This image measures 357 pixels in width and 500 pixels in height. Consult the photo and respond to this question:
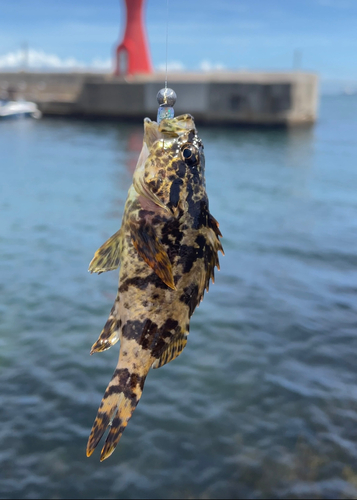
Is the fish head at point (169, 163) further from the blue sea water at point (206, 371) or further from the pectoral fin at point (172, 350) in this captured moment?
the blue sea water at point (206, 371)

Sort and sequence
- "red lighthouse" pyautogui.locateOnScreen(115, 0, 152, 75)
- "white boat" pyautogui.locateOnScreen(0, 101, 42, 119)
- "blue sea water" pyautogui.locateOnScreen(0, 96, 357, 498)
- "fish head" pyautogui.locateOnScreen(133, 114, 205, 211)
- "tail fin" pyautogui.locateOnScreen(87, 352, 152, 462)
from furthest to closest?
"red lighthouse" pyautogui.locateOnScreen(115, 0, 152, 75) < "white boat" pyautogui.locateOnScreen(0, 101, 42, 119) < "blue sea water" pyautogui.locateOnScreen(0, 96, 357, 498) < "fish head" pyautogui.locateOnScreen(133, 114, 205, 211) < "tail fin" pyautogui.locateOnScreen(87, 352, 152, 462)

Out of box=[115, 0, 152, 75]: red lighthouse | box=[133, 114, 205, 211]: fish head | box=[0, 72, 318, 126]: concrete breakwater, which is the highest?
box=[115, 0, 152, 75]: red lighthouse

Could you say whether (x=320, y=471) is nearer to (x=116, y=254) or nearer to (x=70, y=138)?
(x=116, y=254)

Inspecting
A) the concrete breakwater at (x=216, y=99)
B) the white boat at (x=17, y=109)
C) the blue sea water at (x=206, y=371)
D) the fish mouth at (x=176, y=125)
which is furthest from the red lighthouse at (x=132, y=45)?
the fish mouth at (x=176, y=125)

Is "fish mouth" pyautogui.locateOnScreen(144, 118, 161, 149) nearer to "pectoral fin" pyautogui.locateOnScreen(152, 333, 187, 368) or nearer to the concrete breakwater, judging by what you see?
"pectoral fin" pyautogui.locateOnScreen(152, 333, 187, 368)

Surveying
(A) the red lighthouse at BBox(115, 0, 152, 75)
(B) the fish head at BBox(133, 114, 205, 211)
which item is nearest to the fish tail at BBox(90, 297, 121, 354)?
(B) the fish head at BBox(133, 114, 205, 211)

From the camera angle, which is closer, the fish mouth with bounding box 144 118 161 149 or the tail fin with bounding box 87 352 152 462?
the tail fin with bounding box 87 352 152 462

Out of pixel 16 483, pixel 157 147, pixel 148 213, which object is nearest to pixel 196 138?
pixel 157 147
